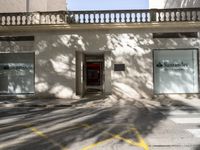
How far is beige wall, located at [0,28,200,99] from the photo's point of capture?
56.7ft

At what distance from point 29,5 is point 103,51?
11.7 m

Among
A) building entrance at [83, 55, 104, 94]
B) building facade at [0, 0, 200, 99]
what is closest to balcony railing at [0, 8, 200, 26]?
building facade at [0, 0, 200, 99]

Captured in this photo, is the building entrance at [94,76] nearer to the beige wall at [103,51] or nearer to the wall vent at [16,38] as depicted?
the beige wall at [103,51]

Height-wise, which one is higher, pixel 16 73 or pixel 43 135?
pixel 16 73

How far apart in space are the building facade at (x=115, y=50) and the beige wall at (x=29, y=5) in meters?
4.03

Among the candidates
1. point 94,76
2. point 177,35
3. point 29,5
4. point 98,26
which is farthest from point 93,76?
point 177,35

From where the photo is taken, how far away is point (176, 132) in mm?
7738

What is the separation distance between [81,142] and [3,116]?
18.4ft

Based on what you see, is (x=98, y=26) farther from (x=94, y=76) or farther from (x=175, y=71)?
(x=94, y=76)

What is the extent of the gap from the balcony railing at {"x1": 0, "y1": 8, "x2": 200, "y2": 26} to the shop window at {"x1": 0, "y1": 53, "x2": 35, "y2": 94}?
7.19 feet

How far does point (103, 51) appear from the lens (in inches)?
696

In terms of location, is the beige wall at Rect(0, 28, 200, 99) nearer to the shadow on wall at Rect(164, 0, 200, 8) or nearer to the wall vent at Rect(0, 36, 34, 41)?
the wall vent at Rect(0, 36, 34, 41)

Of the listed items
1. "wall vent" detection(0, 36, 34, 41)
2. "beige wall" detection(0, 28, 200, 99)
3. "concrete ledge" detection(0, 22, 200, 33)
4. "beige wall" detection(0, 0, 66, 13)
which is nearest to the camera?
"concrete ledge" detection(0, 22, 200, 33)

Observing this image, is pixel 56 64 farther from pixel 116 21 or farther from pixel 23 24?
pixel 116 21
